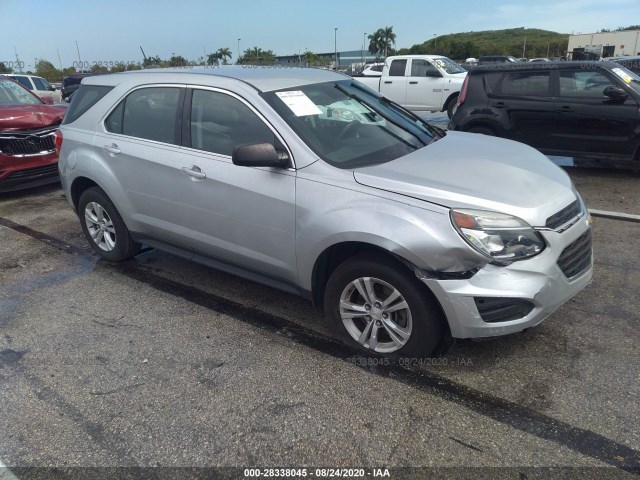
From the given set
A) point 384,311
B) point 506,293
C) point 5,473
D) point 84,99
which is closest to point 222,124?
point 384,311

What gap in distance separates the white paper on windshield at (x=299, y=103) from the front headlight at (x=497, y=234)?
53.1 inches

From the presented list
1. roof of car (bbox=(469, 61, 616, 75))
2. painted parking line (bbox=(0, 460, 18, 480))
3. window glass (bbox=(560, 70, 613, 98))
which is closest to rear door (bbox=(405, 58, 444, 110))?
roof of car (bbox=(469, 61, 616, 75))

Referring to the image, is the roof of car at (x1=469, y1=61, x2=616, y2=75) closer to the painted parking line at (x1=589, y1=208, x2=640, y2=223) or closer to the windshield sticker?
Result: the windshield sticker

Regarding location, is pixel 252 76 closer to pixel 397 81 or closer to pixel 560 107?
pixel 560 107

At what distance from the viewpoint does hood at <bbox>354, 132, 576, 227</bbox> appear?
2.73 metres

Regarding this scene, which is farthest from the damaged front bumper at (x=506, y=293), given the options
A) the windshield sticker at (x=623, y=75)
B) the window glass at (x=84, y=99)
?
the windshield sticker at (x=623, y=75)

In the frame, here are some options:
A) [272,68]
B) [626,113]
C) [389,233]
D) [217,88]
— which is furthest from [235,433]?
[626,113]

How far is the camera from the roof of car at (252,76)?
141 inches

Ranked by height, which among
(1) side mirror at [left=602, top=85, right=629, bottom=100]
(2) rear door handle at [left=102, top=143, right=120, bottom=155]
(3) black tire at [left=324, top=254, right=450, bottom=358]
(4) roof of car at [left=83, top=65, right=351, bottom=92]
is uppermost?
(4) roof of car at [left=83, top=65, right=351, bottom=92]

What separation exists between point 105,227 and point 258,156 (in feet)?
7.63

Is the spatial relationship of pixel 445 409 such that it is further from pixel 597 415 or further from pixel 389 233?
pixel 389 233

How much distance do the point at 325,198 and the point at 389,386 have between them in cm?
117

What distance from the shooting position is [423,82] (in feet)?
47.0

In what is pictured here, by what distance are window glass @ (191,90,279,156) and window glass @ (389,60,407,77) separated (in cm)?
1221
